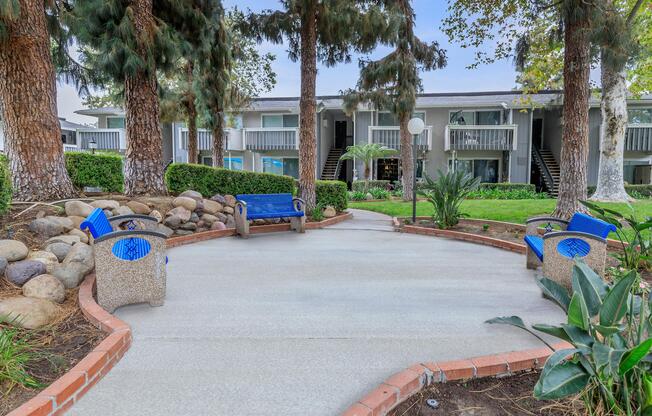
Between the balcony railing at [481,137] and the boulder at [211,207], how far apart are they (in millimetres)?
14516

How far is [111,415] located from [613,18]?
903 cm

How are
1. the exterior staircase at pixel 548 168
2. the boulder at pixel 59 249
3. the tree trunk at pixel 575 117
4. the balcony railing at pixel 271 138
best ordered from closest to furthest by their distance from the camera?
1. the boulder at pixel 59 249
2. the tree trunk at pixel 575 117
3. the exterior staircase at pixel 548 168
4. the balcony railing at pixel 271 138

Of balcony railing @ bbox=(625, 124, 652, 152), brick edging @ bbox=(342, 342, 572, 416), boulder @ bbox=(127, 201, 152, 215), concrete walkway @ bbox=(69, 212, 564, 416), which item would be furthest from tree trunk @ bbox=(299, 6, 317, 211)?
balcony railing @ bbox=(625, 124, 652, 152)

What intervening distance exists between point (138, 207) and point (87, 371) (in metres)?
4.99

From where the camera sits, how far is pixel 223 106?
44.7 ft

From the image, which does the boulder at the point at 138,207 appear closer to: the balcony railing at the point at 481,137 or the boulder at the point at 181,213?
the boulder at the point at 181,213

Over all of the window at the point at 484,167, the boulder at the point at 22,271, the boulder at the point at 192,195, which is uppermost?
the window at the point at 484,167

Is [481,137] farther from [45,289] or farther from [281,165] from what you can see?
[45,289]

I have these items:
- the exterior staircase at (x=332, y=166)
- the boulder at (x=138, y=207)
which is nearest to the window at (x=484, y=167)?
the exterior staircase at (x=332, y=166)

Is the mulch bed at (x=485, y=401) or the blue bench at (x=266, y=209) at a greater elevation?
the blue bench at (x=266, y=209)

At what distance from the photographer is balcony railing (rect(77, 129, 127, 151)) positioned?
21.5m

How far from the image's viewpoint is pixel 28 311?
304 centimetres

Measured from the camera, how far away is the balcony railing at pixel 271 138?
67.7ft

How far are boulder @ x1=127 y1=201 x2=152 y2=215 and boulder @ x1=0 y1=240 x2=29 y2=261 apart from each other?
112 inches
